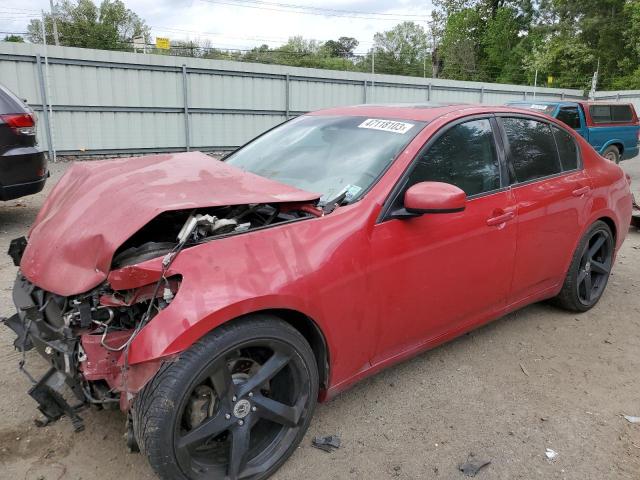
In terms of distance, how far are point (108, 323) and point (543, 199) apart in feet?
9.27

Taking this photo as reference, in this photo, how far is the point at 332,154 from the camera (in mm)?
3068

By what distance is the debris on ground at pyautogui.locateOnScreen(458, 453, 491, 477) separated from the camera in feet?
7.98

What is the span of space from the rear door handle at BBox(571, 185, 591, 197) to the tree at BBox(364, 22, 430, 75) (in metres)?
74.7

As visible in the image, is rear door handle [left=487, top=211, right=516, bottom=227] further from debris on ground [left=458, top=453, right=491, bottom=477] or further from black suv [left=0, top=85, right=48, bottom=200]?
black suv [left=0, top=85, right=48, bottom=200]

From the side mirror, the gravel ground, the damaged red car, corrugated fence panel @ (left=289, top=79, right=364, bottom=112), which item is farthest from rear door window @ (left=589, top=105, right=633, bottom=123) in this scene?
the side mirror

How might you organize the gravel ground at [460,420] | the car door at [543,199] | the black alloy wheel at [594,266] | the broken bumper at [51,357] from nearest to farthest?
the broken bumper at [51,357] → the gravel ground at [460,420] → the car door at [543,199] → the black alloy wheel at [594,266]

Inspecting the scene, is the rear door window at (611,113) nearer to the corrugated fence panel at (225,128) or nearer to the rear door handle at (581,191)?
the corrugated fence panel at (225,128)

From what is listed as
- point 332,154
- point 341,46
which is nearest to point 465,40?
point 341,46

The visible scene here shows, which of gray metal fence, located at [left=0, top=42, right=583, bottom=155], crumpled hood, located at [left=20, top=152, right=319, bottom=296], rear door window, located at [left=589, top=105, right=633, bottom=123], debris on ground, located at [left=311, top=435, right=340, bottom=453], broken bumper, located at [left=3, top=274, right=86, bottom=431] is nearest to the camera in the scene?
broken bumper, located at [left=3, top=274, right=86, bottom=431]

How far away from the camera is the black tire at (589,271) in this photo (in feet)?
13.2

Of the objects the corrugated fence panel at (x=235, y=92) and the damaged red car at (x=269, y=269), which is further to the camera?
the corrugated fence panel at (x=235, y=92)

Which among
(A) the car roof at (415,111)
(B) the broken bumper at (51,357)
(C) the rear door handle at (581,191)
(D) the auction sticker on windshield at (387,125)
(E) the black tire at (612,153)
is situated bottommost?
(E) the black tire at (612,153)

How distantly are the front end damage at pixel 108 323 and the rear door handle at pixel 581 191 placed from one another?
2.44 m

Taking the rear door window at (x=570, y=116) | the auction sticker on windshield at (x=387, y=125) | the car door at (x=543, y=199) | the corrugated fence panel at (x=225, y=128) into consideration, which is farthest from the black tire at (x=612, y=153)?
the auction sticker on windshield at (x=387, y=125)
